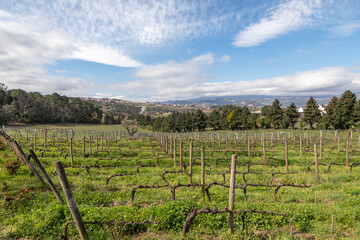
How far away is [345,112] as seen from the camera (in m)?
55.8

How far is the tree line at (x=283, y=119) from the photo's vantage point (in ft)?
185

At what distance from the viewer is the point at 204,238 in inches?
206

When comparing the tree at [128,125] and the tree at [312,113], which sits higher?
the tree at [312,113]

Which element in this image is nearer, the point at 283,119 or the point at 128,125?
the point at 128,125

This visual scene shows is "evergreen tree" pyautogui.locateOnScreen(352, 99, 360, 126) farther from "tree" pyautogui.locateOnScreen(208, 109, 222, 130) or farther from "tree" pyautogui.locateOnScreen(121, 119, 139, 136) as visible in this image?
"tree" pyautogui.locateOnScreen(121, 119, 139, 136)

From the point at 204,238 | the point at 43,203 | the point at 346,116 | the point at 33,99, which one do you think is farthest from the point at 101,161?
the point at 33,99

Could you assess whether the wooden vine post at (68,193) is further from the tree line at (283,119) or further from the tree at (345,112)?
the tree at (345,112)

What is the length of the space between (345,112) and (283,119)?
17169mm

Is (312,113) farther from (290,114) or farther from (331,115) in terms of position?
(290,114)

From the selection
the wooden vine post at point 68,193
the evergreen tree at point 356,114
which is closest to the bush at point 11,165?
the wooden vine post at point 68,193

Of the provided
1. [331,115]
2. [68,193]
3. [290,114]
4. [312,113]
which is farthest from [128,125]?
[331,115]

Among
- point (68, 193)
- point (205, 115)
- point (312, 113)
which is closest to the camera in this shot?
point (68, 193)

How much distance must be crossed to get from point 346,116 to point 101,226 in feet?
233

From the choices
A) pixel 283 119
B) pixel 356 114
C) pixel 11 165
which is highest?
pixel 356 114
